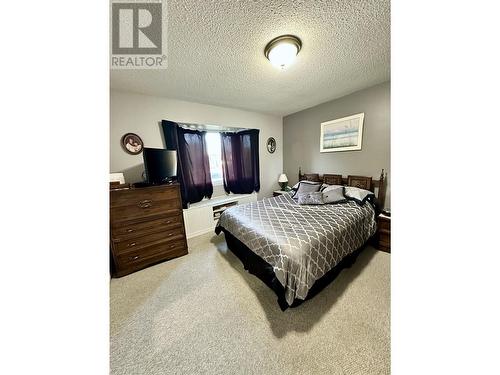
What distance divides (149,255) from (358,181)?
331 centimetres

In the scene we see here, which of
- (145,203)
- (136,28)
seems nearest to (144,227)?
(145,203)

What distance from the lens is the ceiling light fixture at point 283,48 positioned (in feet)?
4.87

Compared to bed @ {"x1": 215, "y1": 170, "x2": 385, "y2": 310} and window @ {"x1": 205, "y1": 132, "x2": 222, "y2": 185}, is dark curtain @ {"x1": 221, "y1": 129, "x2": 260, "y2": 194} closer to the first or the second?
window @ {"x1": 205, "y1": 132, "x2": 222, "y2": 185}

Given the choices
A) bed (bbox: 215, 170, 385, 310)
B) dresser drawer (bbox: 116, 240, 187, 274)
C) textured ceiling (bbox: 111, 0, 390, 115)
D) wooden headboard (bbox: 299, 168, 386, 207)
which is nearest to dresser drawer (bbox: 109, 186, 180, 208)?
dresser drawer (bbox: 116, 240, 187, 274)

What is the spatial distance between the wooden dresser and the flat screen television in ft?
0.49

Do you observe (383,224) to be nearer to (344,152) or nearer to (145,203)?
(344,152)

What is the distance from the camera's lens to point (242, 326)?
1324mm

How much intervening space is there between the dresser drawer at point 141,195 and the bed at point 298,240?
79 centimetres

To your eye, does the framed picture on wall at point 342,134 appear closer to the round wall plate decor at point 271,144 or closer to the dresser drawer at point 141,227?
the round wall plate decor at point 271,144

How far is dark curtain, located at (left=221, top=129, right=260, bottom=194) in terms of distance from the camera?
3.48 m

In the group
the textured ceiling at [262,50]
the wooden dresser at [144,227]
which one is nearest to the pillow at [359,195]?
the textured ceiling at [262,50]
